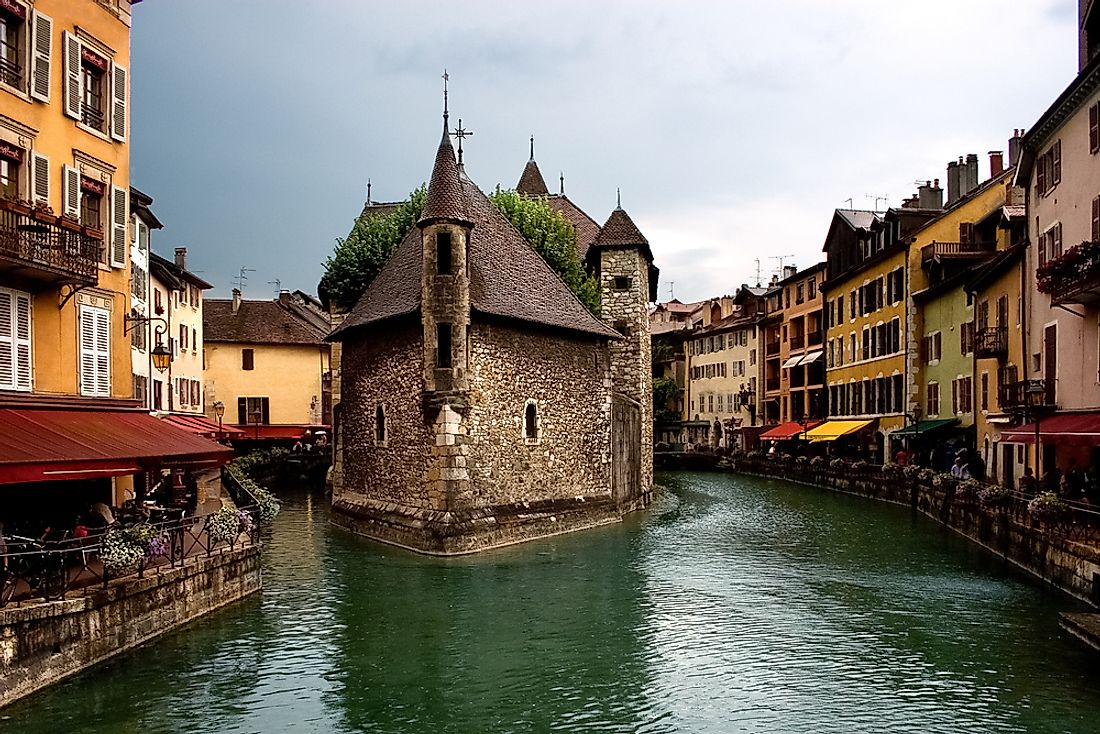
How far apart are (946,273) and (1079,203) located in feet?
64.6

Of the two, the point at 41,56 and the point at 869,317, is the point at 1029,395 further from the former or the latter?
the point at 41,56

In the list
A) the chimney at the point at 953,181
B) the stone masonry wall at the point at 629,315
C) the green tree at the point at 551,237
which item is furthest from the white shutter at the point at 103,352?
the chimney at the point at 953,181

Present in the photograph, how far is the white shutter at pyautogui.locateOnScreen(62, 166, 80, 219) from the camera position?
18609 millimetres

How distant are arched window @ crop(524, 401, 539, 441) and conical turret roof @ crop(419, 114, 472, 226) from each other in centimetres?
580

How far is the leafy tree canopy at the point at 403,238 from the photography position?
39.3m

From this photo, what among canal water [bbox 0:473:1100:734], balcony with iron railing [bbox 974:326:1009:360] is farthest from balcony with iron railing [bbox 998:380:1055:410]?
canal water [bbox 0:473:1100:734]

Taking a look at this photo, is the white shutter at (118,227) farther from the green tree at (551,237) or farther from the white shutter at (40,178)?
the green tree at (551,237)

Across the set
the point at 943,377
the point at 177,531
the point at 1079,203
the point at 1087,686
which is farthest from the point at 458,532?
the point at 943,377

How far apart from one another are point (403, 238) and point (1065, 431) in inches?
960

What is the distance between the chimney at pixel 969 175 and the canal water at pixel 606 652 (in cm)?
2806

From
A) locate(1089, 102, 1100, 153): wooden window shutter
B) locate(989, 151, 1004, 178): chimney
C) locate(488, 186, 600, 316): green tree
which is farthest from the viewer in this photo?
locate(989, 151, 1004, 178): chimney

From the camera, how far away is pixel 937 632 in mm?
18250

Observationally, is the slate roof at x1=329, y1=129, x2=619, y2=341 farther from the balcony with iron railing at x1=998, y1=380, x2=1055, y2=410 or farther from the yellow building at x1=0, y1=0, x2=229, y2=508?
the balcony with iron railing at x1=998, y1=380, x2=1055, y2=410

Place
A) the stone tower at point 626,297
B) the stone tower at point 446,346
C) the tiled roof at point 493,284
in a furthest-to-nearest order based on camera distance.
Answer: the stone tower at point 626,297
the tiled roof at point 493,284
the stone tower at point 446,346
